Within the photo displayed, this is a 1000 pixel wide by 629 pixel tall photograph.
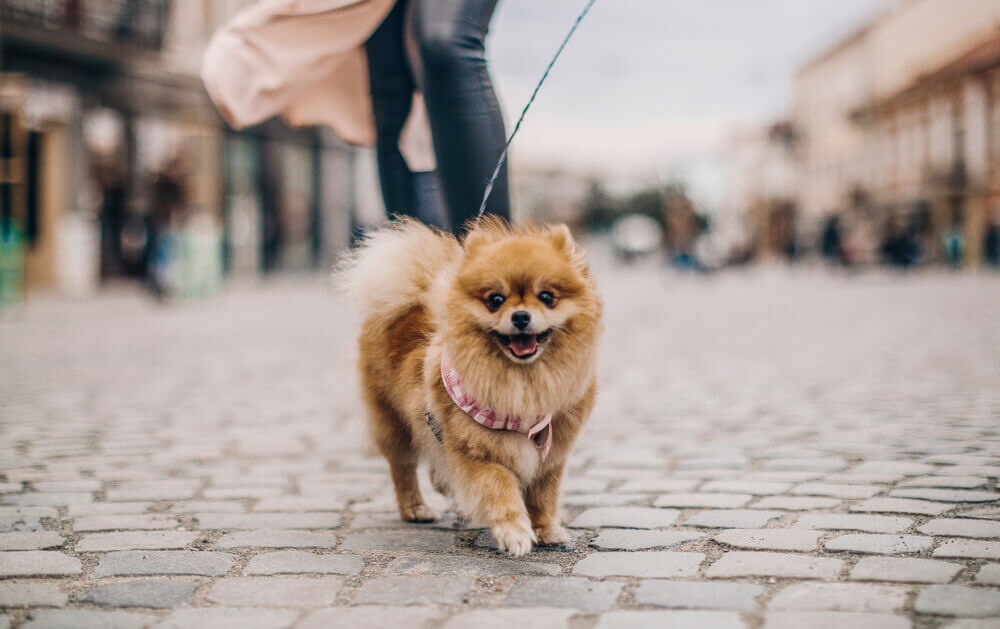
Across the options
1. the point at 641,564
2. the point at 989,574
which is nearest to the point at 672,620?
the point at 641,564

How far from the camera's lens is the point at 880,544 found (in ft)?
7.84

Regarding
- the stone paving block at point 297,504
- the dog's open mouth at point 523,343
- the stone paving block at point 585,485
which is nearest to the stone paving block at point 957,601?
the dog's open mouth at point 523,343

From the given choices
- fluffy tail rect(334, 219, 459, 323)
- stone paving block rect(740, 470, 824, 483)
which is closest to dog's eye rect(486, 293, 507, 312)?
fluffy tail rect(334, 219, 459, 323)

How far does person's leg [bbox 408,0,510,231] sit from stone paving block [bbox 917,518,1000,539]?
142 cm

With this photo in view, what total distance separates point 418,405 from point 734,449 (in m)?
1.77

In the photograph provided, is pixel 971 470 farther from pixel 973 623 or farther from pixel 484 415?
pixel 484 415

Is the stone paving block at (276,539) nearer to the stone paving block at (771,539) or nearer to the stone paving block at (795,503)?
the stone paving block at (771,539)

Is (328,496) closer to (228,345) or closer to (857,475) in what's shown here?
(857,475)

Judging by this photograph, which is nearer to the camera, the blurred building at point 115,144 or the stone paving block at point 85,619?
the stone paving block at point 85,619

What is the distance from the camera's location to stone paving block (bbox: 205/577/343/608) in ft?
6.72

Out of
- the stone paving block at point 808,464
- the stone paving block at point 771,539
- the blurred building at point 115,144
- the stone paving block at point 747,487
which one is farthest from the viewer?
the blurred building at point 115,144

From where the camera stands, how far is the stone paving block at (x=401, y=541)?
8.23 ft

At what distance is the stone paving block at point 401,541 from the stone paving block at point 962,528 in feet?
4.02

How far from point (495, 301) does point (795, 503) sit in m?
1.23
